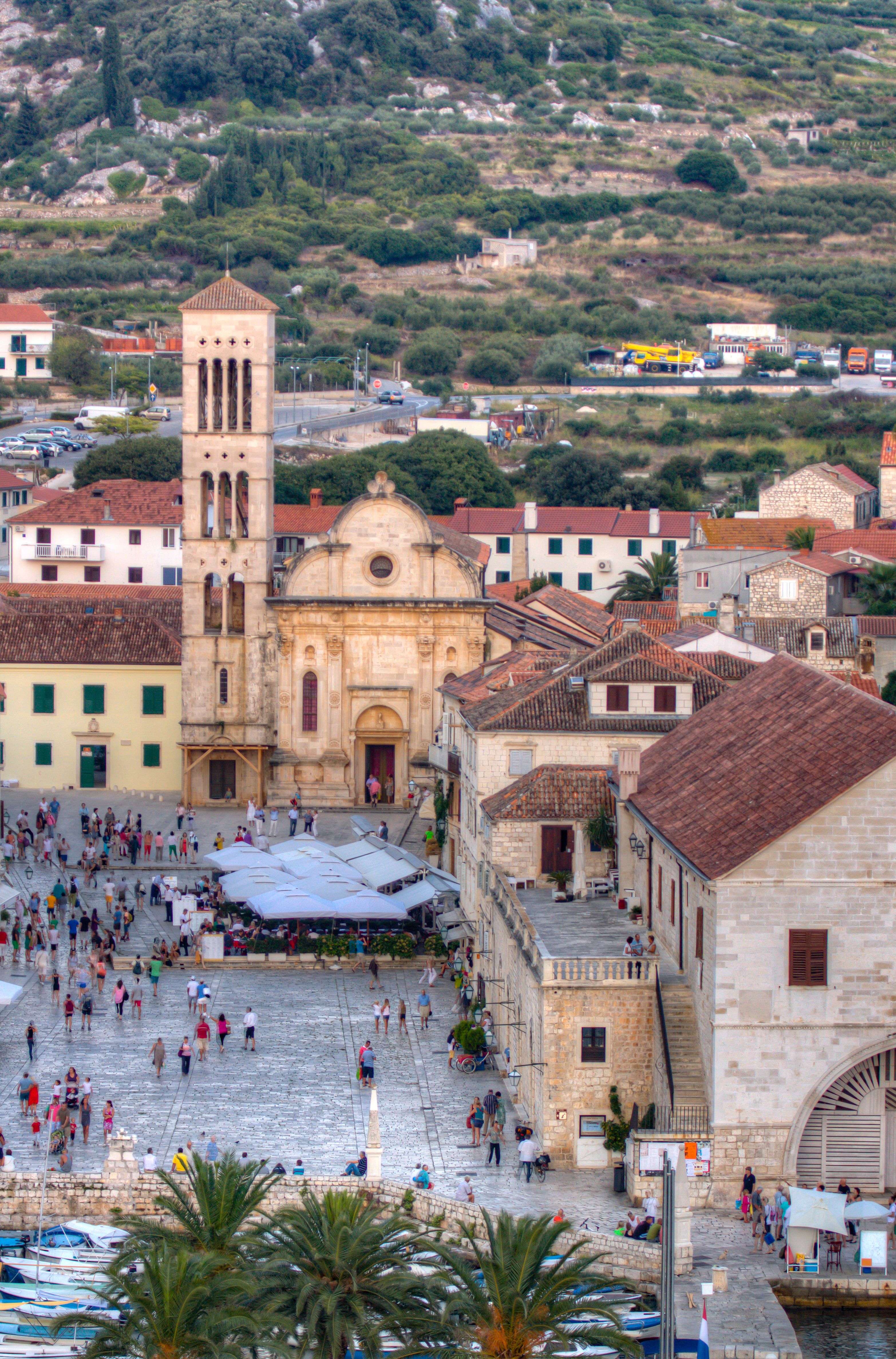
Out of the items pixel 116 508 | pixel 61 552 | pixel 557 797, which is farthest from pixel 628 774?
pixel 116 508

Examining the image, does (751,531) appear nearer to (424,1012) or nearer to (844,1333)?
(424,1012)

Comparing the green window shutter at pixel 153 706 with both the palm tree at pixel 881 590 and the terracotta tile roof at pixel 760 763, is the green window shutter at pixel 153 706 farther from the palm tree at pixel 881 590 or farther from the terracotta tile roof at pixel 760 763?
the terracotta tile roof at pixel 760 763

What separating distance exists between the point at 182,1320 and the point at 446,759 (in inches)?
1180

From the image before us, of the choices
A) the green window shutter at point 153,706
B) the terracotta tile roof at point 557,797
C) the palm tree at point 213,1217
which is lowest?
the palm tree at point 213,1217

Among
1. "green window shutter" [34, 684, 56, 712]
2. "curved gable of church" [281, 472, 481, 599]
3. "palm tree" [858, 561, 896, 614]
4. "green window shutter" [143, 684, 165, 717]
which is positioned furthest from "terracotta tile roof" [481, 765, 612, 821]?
"palm tree" [858, 561, 896, 614]

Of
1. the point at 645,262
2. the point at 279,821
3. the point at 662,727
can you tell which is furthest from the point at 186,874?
the point at 645,262

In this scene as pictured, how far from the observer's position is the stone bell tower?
62.6 meters

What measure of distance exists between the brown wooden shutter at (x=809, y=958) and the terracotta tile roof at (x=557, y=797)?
33.7 ft

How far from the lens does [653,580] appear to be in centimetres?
8475

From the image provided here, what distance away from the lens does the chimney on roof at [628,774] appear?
37.1 metres

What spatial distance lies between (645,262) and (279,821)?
122770 mm

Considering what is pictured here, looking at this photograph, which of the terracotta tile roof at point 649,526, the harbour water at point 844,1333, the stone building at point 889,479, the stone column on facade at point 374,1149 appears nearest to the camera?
the harbour water at point 844,1333

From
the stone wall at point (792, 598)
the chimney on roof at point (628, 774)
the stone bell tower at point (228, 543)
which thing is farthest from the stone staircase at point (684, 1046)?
the stone wall at point (792, 598)

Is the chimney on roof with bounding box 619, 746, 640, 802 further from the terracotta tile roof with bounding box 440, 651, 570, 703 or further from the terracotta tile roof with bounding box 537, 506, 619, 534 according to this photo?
the terracotta tile roof with bounding box 537, 506, 619, 534
